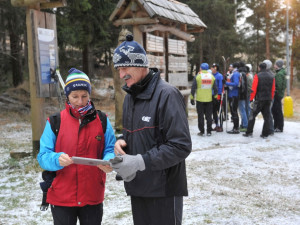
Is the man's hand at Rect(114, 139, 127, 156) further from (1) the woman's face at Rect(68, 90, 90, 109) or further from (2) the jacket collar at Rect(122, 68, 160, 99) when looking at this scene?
(1) the woman's face at Rect(68, 90, 90, 109)

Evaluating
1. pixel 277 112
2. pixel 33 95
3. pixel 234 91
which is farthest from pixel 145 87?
pixel 277 112

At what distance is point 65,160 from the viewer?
2293mm

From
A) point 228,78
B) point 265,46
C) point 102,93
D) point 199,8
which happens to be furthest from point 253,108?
point 265,46

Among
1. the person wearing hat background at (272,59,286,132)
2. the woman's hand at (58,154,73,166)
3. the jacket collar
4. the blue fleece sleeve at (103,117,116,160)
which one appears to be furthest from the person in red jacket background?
the woman's hand at (58,154,73,166)

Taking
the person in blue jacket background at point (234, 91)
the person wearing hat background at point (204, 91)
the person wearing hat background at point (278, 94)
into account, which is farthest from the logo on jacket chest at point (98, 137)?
the person wearing hat background at point (278, 94)

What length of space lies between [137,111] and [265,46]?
29154 mm

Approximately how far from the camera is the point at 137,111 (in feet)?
7.33

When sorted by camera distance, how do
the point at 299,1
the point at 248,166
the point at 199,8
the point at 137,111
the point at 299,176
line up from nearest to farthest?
the point at 137,111 → the point at 299,176 → the point at 248,166 → the point at 199,8 → the point at 299,1

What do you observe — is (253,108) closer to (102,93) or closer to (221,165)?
(221,165)

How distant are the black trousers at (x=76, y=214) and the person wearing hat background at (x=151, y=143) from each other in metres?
0.42

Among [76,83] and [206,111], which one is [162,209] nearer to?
[76,83]

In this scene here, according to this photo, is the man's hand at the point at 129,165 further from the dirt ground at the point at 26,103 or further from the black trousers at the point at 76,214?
the dirt ground at the point at 26,103

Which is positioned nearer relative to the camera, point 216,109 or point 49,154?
point 49,154

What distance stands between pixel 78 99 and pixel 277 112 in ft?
28.5
